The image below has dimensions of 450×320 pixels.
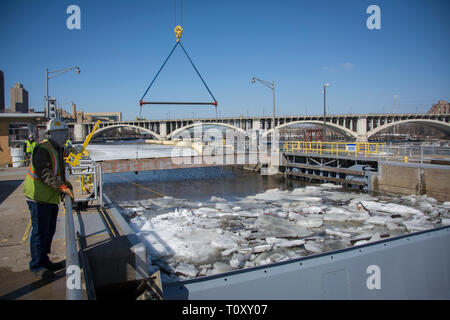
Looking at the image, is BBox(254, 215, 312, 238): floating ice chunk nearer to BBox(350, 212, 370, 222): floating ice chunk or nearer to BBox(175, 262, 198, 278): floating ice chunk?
BBox(350, 212, 370, 222): floating ice chunk

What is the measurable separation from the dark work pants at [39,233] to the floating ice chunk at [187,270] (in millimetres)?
3029

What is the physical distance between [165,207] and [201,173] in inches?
695

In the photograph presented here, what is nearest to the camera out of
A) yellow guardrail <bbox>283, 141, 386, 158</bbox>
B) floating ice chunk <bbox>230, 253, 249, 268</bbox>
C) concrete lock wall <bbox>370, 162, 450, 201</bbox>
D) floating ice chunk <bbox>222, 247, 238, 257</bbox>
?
floating ice chunk <bbox>230, 253, 249, 268</bbox>

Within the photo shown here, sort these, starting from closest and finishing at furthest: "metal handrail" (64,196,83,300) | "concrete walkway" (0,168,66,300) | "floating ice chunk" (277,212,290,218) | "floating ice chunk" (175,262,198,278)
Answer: "metal handrail" (64,196,83,300) → "concrete walkway" (0,168,66,300) → "floating ice chunk" (175,262,198,278) → "floating ice chunk" (277,212,290,218)

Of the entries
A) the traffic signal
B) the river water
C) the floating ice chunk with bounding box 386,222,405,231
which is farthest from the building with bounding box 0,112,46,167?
the floating ice chunk with bounding box 386,222,405,231

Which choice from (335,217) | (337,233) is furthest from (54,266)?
(335,217)

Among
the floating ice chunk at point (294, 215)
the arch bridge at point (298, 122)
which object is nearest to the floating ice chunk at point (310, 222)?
the floating ice chunk at point (294, 215)

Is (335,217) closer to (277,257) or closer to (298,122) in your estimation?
(277,257)

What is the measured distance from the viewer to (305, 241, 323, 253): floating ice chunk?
25.0 ft

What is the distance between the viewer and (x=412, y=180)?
1655cm

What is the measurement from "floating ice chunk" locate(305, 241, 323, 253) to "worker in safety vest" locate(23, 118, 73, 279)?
5.88 metres

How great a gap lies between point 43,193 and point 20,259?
1.27 meters
